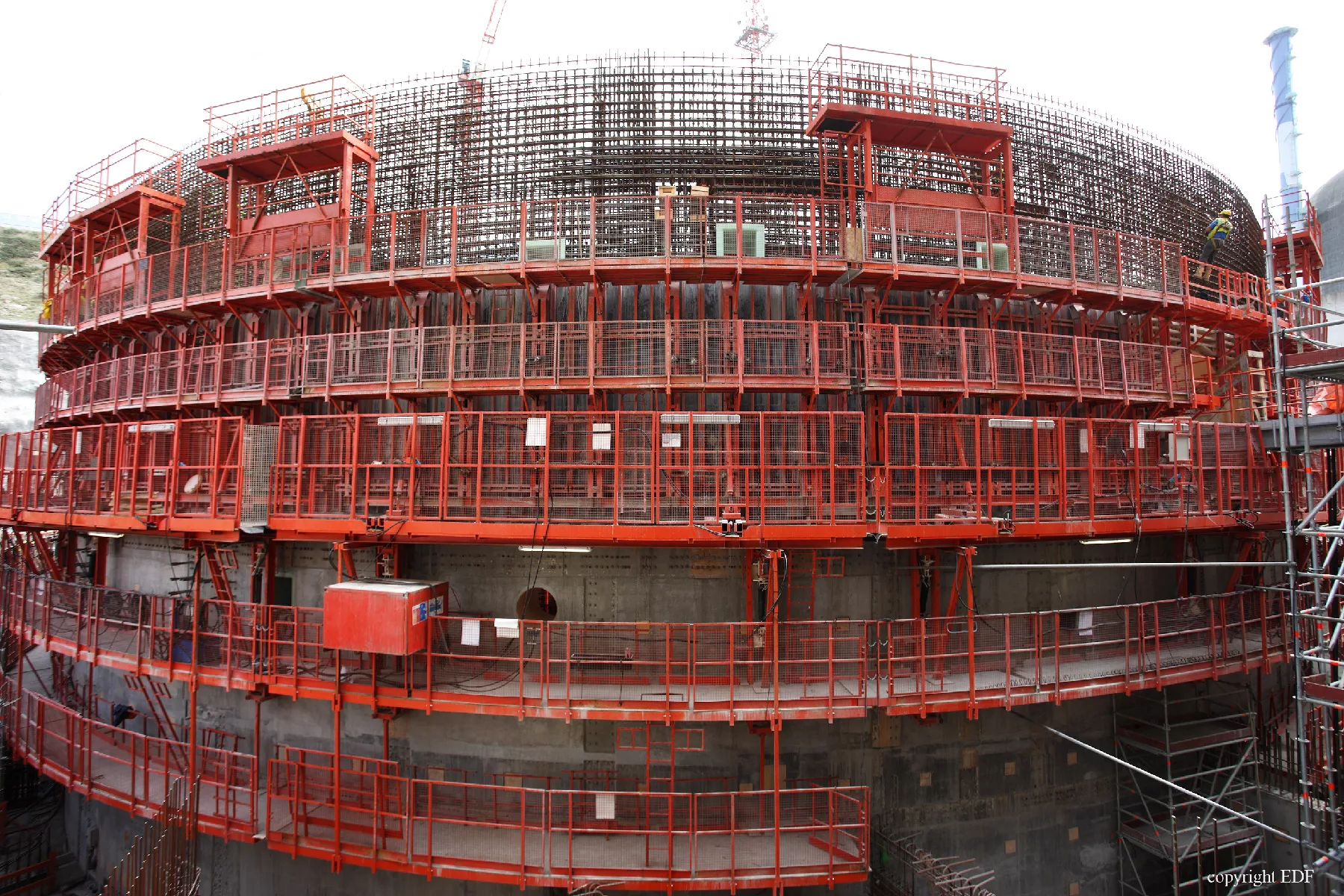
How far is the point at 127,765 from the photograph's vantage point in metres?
14.9

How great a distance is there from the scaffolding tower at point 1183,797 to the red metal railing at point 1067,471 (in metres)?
4.37

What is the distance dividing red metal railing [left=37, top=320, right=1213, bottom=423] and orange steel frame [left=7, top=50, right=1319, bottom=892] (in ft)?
0.32

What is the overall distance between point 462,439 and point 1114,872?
54.8 feet

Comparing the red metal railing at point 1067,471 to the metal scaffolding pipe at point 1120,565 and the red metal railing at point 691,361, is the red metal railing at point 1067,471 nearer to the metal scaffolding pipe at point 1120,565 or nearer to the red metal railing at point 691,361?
the metal scaffolding pipe at point 1120,565

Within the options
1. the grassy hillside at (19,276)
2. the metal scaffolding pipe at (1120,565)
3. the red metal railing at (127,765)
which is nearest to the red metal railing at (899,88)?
the metal scaffolding pipe at (1120,565)

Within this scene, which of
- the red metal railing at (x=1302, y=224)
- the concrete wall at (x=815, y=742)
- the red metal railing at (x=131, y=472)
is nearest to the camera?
the concrete wall at (x=815, y=742)

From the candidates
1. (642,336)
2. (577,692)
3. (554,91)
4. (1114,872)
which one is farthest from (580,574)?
(1114,872)

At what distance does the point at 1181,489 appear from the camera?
13312 millimetres

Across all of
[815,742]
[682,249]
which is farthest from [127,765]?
[682,249]

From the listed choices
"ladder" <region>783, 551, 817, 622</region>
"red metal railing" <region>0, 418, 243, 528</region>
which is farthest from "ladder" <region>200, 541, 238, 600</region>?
"ladder" <region>783, 551, 817, 622</region>

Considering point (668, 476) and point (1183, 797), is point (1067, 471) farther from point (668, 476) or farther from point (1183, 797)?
point (668, 476)

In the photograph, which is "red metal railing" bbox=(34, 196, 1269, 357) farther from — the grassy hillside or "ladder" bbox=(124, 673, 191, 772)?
the grassy hillside

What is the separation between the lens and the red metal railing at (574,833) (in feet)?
35.3

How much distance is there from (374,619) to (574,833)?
5259 millimetres
